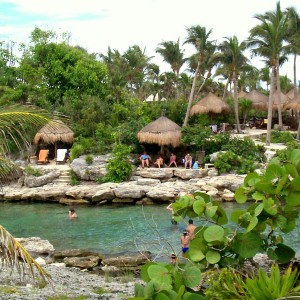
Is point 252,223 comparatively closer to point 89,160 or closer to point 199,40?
point 89,160

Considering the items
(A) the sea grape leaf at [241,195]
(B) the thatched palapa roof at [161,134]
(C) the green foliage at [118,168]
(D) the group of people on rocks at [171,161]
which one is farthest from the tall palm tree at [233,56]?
(A) the sea grape leaf at [241,195]

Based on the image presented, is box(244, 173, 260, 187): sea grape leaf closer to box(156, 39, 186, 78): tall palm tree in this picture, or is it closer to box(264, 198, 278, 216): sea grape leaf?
box(264, 198, 278, 216): sea grape leaf

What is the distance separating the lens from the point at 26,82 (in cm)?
2855

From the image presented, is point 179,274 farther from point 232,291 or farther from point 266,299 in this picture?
point 266,299

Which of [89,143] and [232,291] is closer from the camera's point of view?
[232,291]

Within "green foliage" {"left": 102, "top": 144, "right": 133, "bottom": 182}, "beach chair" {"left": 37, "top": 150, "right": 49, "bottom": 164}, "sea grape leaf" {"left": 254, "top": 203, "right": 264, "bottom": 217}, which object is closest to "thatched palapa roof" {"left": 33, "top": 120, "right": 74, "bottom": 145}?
"beach chair" {"left": 37, "top": 150, "right": 49, "bottom": 164}

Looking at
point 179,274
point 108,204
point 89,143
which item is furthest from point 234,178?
point 179,274

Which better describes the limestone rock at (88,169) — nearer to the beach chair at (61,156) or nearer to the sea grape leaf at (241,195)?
the beach chair at (61,156)

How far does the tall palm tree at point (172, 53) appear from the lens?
3875 cm

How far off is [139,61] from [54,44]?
15.4m

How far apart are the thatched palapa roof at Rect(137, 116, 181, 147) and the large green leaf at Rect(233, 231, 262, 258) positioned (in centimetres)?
1828

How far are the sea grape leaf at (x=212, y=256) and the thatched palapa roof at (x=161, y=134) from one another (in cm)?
1836

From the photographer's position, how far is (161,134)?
75.4ft

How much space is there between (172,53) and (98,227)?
83.1ft
